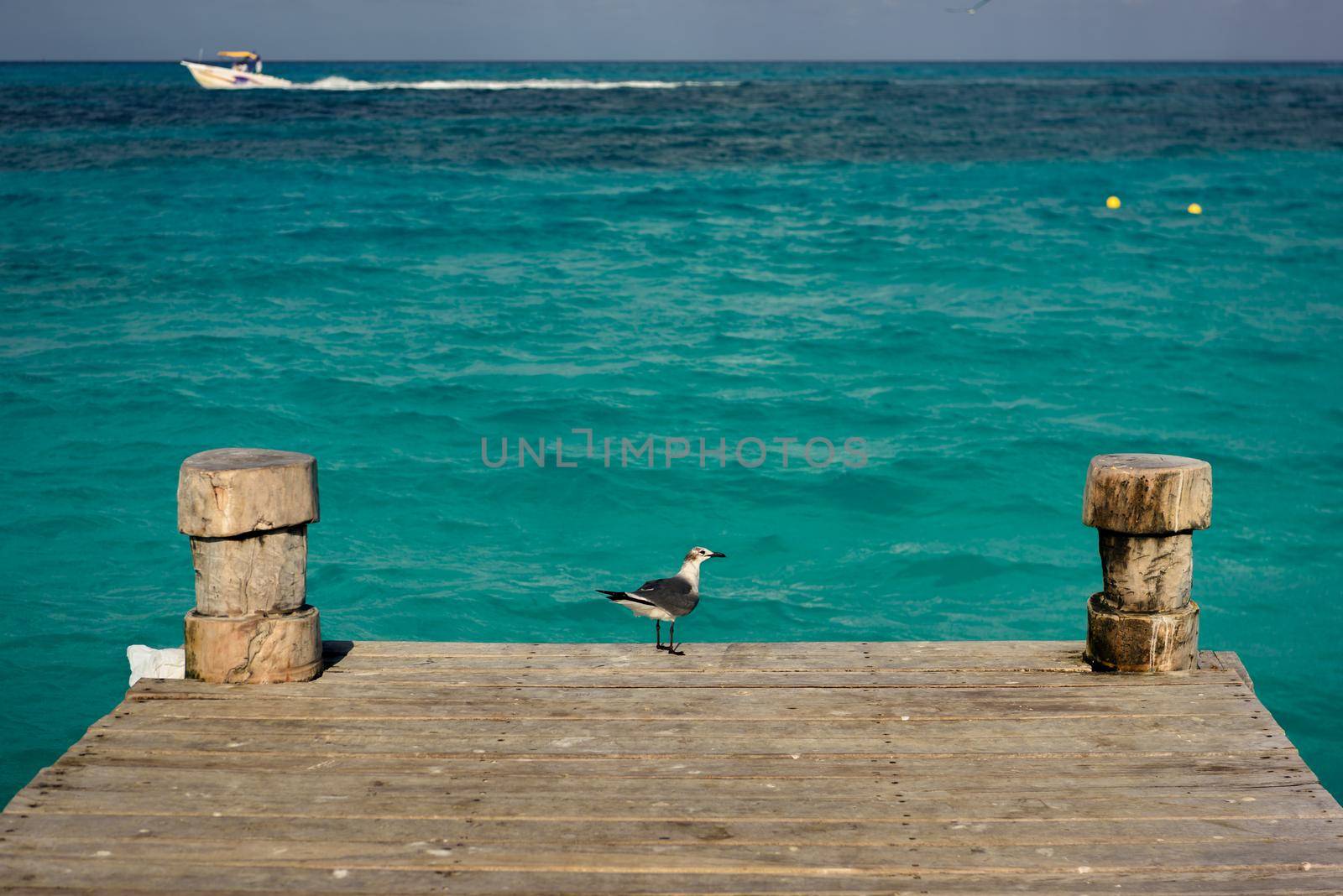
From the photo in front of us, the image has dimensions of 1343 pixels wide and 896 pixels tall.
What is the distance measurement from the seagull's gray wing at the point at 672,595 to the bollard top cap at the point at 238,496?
5.17 ft

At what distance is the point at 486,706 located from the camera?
4953 mm

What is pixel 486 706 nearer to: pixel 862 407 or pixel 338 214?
pixel 862 407

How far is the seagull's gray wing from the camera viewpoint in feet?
18.8

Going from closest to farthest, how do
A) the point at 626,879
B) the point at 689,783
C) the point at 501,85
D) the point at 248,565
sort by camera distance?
the point at 626,879, the point at 689,783, the point at 248,565, the point at 501,85

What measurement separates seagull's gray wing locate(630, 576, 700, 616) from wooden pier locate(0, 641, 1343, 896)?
30 centimetres

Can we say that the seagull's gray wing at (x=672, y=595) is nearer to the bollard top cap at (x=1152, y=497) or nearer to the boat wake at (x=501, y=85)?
the bollard top cap at (x=1152, y=497)

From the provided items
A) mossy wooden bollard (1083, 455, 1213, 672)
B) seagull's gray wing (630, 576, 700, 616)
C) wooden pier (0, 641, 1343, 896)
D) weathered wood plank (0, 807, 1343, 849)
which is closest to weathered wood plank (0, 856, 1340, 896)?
wooden pier (0, 641, 1343, 896)

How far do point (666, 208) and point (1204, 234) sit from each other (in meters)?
11.8

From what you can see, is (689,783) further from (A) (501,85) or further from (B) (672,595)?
(A) (501,85)

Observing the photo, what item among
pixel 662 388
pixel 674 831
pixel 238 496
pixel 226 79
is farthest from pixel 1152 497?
pixel 226 79

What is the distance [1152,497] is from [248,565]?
3664 millimetres

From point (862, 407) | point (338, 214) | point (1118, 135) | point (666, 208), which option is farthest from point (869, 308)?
point (1118, 135)

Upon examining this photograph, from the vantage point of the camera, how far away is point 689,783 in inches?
169

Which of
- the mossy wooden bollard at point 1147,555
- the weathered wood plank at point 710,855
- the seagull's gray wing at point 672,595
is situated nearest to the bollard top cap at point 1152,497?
the mossy wooden bollard at point 1147,555
